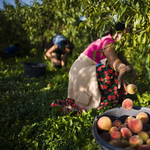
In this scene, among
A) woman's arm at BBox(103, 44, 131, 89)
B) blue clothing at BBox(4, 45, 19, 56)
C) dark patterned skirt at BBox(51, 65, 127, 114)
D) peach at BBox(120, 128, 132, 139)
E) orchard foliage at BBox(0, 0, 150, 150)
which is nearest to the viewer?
peach at BBox(120, 128, 132, 139)

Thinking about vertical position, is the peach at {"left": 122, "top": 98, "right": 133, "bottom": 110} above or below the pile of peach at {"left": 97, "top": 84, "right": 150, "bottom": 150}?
above

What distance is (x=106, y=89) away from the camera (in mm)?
2217

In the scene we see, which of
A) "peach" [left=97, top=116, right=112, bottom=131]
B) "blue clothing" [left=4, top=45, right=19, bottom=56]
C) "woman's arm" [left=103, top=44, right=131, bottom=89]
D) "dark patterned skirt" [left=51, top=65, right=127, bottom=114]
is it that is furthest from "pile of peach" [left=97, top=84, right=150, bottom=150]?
"blue clothing" [left=4, top=45, right=19, bottom=56]

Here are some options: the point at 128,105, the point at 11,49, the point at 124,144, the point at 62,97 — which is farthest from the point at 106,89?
the point at 11,49

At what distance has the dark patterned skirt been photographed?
2.16 m

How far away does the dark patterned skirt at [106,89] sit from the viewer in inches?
85.0

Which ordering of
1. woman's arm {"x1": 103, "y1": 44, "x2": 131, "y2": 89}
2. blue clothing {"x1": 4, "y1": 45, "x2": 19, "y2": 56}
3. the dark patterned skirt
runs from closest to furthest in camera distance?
woman's arm {"x1": 103, "y1": 44, "x2": 131, "y2": 89}, the dark patterned skirt, blue clothing {"x1": 4, "y1": 45, "x2": 19, "y2": 56}

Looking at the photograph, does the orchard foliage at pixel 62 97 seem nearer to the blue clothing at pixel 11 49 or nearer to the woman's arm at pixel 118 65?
the woman's arm at pixel 118 65

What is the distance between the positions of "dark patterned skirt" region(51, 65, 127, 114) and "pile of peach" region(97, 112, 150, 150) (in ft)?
3.05

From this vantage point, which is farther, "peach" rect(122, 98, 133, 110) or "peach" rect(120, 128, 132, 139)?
"peach" rect(122, 98, 133, 110)

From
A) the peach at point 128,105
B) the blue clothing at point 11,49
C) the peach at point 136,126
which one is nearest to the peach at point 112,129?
the peach at point 136,126

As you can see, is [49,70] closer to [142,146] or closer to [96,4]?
[96,4]

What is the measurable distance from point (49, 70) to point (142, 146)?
385cm

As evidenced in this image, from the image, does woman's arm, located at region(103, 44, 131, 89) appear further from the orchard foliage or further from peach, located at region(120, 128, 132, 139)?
peach, located at region(120, 128, 132, 139)
